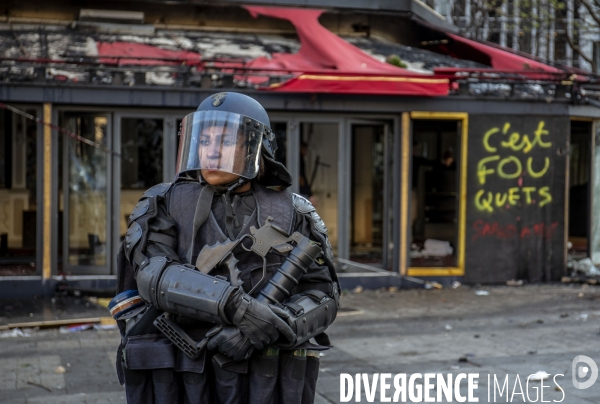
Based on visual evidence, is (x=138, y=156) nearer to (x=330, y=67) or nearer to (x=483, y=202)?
(x=330, y=67)

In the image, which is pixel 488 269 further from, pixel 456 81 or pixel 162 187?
pixel 162 187

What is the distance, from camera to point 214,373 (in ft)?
11.4

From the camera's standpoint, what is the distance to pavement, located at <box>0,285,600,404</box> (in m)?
6.48

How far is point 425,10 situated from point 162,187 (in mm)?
11614

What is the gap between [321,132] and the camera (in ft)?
40.3

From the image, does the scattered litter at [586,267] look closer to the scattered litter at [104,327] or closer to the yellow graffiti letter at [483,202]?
the yellow graffiti letter at [483,202]

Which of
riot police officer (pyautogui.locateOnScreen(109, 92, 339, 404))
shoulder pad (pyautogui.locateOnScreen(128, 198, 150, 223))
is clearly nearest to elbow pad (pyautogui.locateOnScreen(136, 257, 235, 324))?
riot police officer (pyautogui.locateOnScreen(109, 92, 339, 404))

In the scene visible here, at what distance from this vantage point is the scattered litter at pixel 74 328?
895 centimetres

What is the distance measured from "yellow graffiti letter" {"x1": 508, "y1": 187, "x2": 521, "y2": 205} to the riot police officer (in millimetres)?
9461

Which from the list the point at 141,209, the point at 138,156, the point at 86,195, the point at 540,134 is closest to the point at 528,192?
the point at 540,134

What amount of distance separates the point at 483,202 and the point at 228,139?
958cm

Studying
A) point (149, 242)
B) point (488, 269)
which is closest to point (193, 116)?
point (149, 242)

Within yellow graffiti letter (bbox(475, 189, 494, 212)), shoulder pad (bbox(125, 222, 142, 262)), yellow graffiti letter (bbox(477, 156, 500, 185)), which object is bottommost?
yellow graffiti letter (bbox(475, 189, 494, 212))

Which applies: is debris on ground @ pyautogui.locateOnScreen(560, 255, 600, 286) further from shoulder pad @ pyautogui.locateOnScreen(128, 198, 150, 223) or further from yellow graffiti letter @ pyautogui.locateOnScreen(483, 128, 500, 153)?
shoulder pad @ pyautogui.locateOnScreen(128, 198, 150, 223)
